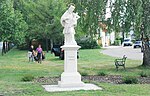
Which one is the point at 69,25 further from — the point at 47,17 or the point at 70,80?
the point at 47,17

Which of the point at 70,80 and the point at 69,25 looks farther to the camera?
→ the point at 69,25

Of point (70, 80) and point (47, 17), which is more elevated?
point (47, 17)

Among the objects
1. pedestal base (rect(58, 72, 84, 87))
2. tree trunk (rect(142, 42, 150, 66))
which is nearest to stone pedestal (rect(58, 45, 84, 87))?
pedestal base (rect(58, 72, 84, 87))

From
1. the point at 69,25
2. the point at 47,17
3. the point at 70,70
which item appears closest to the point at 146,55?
the point at 69,25

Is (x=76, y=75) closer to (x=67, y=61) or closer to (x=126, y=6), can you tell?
(x=67, y=61)

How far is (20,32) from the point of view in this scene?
42.3 metres

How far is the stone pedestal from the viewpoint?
12.8 m

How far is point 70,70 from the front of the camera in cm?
1294

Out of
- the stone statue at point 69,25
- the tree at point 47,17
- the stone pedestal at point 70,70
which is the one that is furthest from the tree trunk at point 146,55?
the tree at point 47,17

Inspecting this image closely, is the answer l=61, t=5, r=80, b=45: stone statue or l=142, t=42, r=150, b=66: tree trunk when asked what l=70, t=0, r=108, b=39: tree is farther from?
l=61, t=5, r=80, b=45: stone statue

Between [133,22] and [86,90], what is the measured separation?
881 centimetres

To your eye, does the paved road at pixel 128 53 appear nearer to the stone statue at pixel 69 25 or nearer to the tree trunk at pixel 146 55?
the tree trunk at pixel 146 55

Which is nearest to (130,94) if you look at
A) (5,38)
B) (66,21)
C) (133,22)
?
(66,21)

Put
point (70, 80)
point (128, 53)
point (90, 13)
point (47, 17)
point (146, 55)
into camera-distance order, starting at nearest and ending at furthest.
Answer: point (70, 80) < point (90, 13) < point (146, 55) < point (128, 53) < point (47, 17)
